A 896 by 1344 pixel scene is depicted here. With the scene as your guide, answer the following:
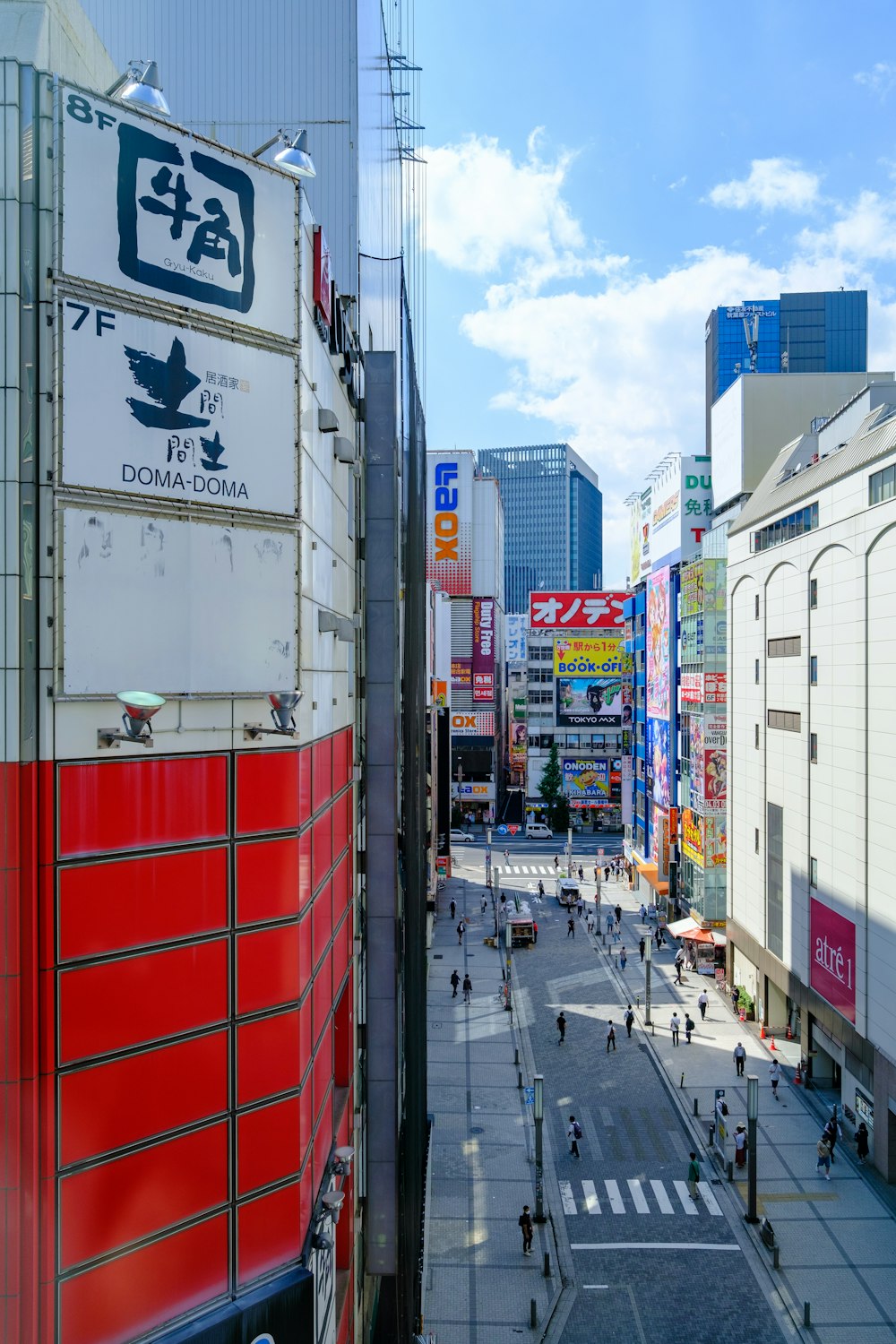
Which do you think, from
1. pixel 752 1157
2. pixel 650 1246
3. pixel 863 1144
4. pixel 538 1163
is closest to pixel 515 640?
pixel 863 1144

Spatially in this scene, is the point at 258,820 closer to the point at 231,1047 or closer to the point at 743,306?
the point at 231,1047

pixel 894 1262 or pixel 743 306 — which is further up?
pixel 743 306

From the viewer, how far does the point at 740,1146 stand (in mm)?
25953

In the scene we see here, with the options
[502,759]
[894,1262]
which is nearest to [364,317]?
[894,1262]

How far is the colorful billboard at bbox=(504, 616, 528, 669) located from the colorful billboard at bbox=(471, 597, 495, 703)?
2824 centimetres

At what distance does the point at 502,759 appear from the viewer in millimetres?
102188

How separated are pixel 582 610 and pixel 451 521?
13.6m

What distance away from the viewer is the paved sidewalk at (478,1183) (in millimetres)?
19828

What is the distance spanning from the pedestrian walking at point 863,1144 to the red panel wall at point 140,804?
25.0 metres

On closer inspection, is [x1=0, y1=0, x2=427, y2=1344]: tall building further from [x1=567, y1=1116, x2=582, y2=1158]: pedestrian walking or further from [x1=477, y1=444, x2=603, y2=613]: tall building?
[x1=477, y1=444, x2=603, y2=613]: tall building

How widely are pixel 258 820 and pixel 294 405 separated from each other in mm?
4000

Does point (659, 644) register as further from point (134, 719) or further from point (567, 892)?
point (134, 719)

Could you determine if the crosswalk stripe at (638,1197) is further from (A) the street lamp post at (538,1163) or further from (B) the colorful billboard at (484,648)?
(B) the colorful billboard at (484,648)

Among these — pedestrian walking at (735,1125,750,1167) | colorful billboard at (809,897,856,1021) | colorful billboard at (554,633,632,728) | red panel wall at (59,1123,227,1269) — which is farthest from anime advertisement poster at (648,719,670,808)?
red panel wall at (59,1123,227,1269)
